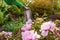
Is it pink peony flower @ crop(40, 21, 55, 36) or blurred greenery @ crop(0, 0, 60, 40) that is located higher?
pink peony flower @ crop(40, 21, 55, 36)

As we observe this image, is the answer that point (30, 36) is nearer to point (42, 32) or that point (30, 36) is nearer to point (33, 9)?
point (42, 32)

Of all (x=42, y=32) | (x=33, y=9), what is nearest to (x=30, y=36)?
(x=42, y=32)

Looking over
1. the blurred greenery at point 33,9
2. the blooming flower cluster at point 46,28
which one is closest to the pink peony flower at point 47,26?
the blooming flower cluster at point 46,28

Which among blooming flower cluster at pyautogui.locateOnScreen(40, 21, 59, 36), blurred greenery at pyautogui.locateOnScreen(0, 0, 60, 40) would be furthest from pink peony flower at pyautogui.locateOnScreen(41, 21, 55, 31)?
blurred greenery at pyautogui.locateOnScreen(0, 0, 60, 40)

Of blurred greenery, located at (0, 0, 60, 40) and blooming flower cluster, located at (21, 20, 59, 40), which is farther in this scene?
blurred greenery, located at (0, 0, 60, 40)

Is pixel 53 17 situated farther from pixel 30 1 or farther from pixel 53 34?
pixel 53 34

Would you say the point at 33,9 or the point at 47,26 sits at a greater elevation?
the point at 47,26

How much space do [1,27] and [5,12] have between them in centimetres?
41

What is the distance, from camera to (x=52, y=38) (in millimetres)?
1216

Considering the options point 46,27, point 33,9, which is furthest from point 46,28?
point 33,9

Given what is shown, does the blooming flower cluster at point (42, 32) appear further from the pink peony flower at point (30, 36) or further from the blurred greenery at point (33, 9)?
the blurred greenery at point (33, 9)

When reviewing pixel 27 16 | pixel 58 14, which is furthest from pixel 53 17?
pixel 27 16

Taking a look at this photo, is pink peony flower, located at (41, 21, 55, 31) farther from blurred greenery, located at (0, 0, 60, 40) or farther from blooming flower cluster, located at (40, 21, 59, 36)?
blurred greenery, located at (0, 0, 60, 40)

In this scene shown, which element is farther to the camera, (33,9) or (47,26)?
(33,9)
